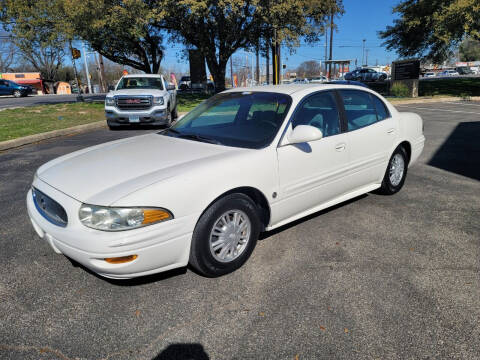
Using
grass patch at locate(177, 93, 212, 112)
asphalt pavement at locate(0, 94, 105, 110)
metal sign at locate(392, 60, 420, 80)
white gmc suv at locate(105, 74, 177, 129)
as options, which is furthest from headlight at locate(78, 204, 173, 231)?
metal sign at locate(392, 60, 420, 80)

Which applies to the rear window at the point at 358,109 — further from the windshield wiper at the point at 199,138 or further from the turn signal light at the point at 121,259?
the turn signal light at the point at 121,259

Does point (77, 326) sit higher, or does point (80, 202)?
point (80, 202)

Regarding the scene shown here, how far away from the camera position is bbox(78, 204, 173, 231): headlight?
2447mm

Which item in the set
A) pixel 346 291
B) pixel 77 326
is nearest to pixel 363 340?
pixel 346 291

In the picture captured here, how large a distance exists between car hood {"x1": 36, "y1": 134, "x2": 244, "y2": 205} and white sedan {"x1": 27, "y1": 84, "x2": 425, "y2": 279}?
0.01 meters

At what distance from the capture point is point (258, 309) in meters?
2.59

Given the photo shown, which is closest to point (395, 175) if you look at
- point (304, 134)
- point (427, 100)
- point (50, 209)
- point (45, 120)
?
point (304, 134)

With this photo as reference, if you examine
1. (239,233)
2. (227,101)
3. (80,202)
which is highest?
(227,101)

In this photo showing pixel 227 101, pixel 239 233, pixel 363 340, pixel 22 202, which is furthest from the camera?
pixel 22 202

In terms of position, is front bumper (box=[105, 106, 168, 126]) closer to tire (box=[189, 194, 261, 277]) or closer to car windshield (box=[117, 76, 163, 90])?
car windshield (box=[117, 76, 163, 90])

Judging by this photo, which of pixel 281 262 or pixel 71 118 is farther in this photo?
pixel 71 118

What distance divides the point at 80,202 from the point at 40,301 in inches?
34.3

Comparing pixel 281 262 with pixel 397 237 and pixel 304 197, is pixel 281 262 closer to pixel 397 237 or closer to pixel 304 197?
pixel 304 197

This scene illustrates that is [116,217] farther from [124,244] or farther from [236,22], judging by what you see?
[236,22]
